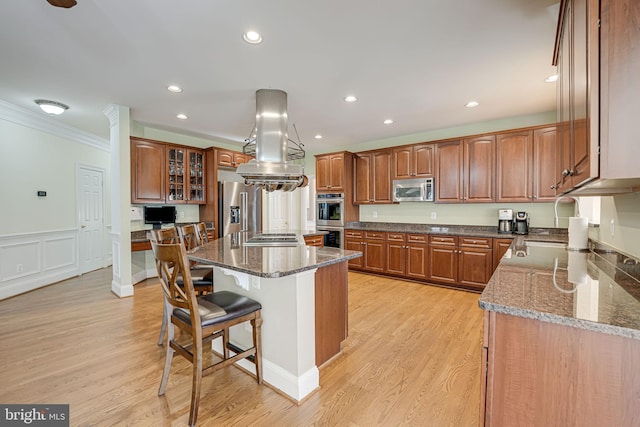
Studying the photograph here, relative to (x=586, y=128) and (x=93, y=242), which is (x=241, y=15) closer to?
(x=586, y=128)

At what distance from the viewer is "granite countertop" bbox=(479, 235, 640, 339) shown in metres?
0.91

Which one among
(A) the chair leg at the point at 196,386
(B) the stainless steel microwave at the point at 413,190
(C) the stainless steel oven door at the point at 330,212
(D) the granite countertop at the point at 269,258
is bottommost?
(A) the chair leg at the point at 196,386

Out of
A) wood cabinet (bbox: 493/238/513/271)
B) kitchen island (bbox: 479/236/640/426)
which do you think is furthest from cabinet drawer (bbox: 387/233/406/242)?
kitchen island (bbox: 479/236/640/426)

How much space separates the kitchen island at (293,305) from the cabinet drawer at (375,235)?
9.21 ft

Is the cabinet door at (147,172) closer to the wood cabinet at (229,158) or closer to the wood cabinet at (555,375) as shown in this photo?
the wood cabinet at (229,158)

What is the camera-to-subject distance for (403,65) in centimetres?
272

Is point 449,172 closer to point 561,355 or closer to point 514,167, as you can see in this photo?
point 514,167

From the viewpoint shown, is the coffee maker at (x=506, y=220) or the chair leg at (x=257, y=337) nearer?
the chair leg at (x=257, y=337)

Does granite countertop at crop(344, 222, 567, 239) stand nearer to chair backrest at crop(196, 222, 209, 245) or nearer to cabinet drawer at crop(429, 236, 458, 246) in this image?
cabinet drawer at crop(429, 236, 458, 246)

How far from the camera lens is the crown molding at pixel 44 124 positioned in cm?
391

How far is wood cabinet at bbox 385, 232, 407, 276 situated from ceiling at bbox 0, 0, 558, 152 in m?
1.98

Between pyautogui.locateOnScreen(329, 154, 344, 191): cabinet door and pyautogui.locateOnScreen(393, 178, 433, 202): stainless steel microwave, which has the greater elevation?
pyautogui.locateOnScreen(329, 154, 344, 191): cabinet door

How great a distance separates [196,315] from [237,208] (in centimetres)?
419

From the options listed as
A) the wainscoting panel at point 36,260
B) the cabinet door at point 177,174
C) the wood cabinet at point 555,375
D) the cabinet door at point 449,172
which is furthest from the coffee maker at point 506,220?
the wainscoting panel at point 36,260
